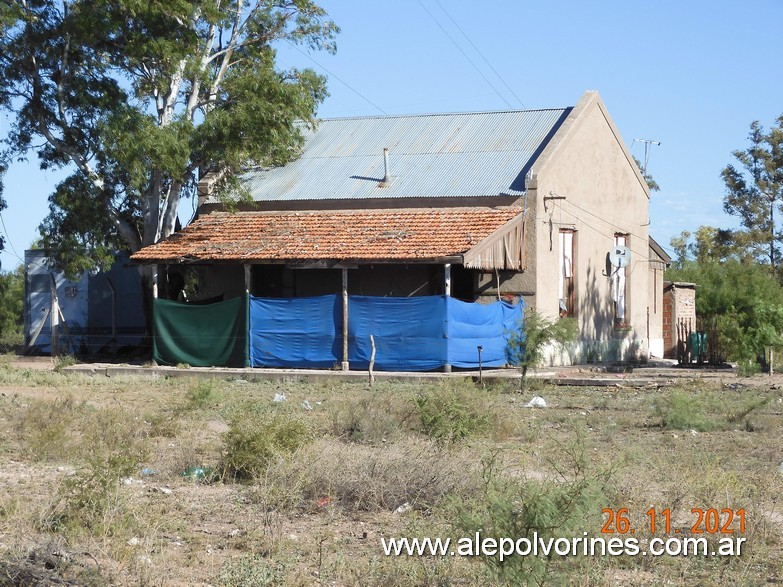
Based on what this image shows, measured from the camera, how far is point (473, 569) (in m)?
7.06

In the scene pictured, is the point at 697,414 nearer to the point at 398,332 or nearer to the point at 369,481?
the point at 369,481

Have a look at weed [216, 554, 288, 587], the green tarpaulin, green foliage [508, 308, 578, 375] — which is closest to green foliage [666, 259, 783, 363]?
green foliage [508, 308, 578, 375]

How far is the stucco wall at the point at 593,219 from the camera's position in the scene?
90.3 ft

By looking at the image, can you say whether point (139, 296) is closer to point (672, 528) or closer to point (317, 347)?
point (317, 347)

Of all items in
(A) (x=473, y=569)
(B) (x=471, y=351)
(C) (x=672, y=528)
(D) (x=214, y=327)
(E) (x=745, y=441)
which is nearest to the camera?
(A) (x=473, y=569)

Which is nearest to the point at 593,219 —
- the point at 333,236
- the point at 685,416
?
the point at 333,236

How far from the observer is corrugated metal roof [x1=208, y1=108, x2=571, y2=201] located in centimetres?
2834

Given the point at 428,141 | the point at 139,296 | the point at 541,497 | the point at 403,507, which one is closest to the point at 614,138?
the point at 428,141

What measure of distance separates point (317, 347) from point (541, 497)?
19.0 m

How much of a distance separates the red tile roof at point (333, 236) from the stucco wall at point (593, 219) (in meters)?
1.67

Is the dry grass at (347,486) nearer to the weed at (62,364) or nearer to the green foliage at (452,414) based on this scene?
the green foliage at (452,414)

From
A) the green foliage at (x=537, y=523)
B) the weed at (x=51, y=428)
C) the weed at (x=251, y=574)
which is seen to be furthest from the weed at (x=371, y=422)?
the green foliage at (x=537, y=523)

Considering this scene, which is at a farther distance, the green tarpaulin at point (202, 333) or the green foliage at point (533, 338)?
the green tarpaulin at point (202, 333)

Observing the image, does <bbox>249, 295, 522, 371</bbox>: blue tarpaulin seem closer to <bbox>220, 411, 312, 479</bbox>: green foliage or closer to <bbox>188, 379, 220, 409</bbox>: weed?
<bbox>188, 379, 220, 409</bbox>: weed
